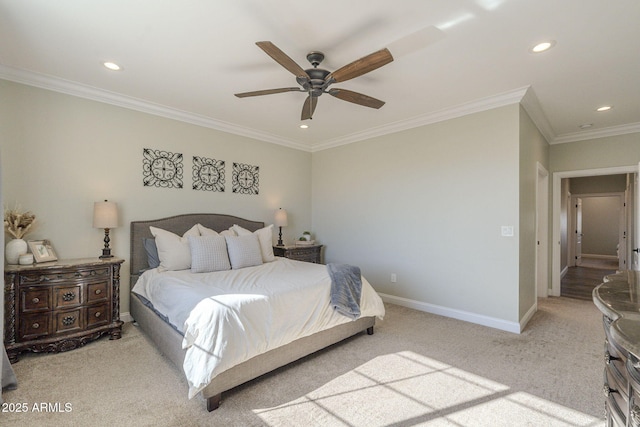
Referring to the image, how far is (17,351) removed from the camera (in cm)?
255

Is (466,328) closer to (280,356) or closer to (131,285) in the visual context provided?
(280,356)

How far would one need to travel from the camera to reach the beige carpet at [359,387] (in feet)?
6.32

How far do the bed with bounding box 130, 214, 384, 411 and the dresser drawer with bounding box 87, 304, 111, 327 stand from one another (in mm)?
300

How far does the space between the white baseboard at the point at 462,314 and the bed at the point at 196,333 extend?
3.89ft

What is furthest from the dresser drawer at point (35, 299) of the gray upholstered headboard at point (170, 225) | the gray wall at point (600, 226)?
the gray wall at point (600, 226)

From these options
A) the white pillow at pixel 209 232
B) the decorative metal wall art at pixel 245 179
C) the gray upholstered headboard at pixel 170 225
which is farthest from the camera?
the decorative metal wall art at pixel 245 179

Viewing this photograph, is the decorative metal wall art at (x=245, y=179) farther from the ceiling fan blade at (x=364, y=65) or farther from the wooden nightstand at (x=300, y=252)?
the ceiling fan blade at (x=364, y=65)

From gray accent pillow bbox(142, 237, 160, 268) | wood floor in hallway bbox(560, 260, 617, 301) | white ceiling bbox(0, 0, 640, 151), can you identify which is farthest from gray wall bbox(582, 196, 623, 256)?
gray accent pillow bbox(142, 237, 160, 268)

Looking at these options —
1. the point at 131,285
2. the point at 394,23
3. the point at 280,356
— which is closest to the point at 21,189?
the point at 131,285

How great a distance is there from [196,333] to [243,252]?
1.68 metres

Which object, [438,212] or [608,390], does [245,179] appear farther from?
[608,390]

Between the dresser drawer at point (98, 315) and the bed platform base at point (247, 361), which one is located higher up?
the dresser drawer at point (98, 315)

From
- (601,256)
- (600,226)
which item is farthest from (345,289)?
(600,226)

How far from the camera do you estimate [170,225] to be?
12.7 feet
